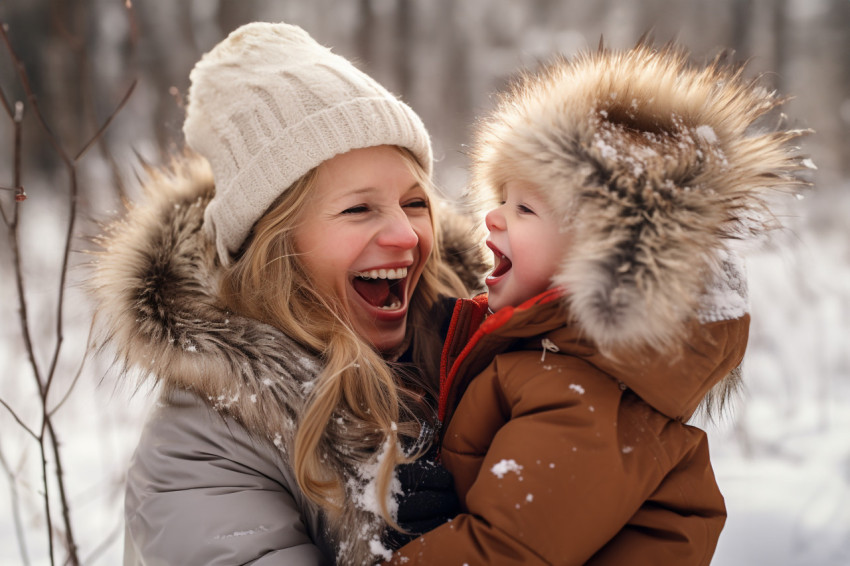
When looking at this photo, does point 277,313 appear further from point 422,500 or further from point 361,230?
point 422,500

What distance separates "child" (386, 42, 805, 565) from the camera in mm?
1175

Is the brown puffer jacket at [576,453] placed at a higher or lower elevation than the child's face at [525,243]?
lower

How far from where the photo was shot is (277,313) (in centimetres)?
163

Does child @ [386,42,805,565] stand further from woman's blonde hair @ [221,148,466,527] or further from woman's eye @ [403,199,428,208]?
woman's eye @ [403,199,428,208]

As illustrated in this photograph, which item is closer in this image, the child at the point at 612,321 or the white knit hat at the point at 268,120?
the child at the point at 612,321

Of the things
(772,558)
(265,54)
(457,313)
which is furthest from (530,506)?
(772,558)

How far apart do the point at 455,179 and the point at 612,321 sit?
3992 millimetres

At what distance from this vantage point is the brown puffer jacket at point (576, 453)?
3.85 ft

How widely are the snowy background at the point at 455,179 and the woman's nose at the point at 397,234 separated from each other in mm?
1417

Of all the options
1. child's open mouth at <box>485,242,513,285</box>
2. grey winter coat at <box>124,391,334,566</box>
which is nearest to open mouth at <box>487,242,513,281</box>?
child's open mouth at <box>485,242,513,285</box>

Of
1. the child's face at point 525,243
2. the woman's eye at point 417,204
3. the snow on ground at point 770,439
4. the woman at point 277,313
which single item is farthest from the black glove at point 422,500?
the snow on ground at point 770,439

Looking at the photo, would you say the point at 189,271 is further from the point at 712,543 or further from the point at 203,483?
the point at 712,543

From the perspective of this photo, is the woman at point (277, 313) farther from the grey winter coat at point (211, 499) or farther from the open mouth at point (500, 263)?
the open mouth at point (500, 263)

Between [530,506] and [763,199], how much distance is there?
86 cm
